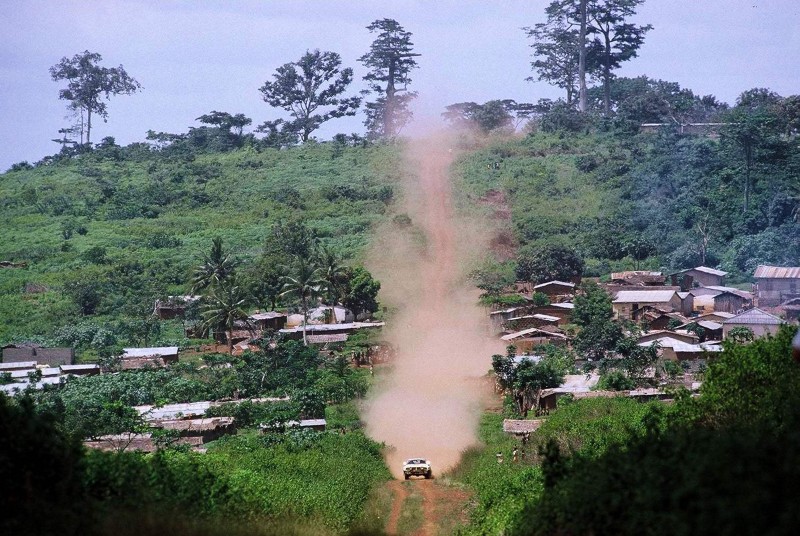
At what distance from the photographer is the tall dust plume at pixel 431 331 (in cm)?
5291

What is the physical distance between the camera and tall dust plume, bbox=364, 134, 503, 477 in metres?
52.9

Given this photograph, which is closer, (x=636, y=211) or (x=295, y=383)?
(x=295, y=383)

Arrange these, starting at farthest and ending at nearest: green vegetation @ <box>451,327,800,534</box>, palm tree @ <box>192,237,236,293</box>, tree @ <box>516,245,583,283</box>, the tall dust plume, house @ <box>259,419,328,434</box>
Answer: tree @ <box>516,245,583,283</box> < palm tree @ <box>192,237,236,293</box> < the tall dust plume < house @ <box>259,419,328,434</box> < green vegetation @ <box>451,327,800,534</box>

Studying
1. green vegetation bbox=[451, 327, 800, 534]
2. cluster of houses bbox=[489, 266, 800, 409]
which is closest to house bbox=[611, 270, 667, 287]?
cluster of houses bbox=[489, 266, 800, 409]

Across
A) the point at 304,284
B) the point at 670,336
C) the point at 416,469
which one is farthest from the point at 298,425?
the point at 670,336

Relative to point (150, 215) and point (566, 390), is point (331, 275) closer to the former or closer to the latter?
point (566, 390)

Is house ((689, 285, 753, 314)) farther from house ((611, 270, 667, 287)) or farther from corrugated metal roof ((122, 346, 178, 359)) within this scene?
corrugated metal roof ((122, 346, 178, 359))

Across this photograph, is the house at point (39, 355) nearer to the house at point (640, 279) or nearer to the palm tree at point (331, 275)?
the palm tree at point (331, 275)

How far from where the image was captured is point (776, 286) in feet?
243

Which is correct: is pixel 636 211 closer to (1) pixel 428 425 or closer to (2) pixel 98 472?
(1) pixel 428 425

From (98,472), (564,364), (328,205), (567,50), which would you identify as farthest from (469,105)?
(98,472)

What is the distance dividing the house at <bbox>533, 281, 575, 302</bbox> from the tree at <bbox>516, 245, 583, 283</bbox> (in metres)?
1.79

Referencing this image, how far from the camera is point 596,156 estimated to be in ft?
343

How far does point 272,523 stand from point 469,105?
94.3m
